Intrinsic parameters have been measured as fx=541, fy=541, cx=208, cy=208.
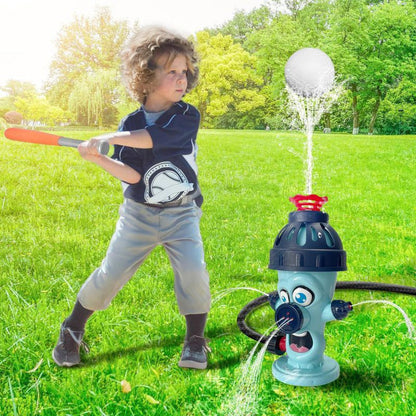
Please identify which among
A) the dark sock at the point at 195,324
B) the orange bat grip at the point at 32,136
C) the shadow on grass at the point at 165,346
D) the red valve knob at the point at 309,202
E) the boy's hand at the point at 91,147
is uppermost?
the orange bat grip at the point at 32,136

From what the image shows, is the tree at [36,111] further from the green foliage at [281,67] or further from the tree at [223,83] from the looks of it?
the tree at [223,83]

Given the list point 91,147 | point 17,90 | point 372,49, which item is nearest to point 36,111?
point 17,90

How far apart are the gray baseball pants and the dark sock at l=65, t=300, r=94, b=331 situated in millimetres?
97

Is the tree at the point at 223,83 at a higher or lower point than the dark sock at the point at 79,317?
higher

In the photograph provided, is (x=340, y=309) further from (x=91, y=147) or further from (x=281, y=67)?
(x=281, y=67)

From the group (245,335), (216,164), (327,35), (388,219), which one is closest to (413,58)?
(327,35)

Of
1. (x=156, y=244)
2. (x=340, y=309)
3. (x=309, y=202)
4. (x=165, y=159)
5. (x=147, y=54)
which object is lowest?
(x=340, y=309)

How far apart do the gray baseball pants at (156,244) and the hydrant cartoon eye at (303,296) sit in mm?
475

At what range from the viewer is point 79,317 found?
8.41 feet

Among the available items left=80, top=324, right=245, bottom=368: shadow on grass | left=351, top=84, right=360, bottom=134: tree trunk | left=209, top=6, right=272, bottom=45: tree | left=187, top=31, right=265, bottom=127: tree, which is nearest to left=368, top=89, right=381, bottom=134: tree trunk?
left=351, top=84, right=360, bottom=134: tree trunk

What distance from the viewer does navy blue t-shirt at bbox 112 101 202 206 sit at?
92.0 inches

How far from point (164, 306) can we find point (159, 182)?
1010 millimetres

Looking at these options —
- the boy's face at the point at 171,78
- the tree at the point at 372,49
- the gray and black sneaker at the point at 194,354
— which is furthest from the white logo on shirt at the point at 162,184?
the tree at the point at 372,49

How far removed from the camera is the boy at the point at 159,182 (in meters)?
2.36
